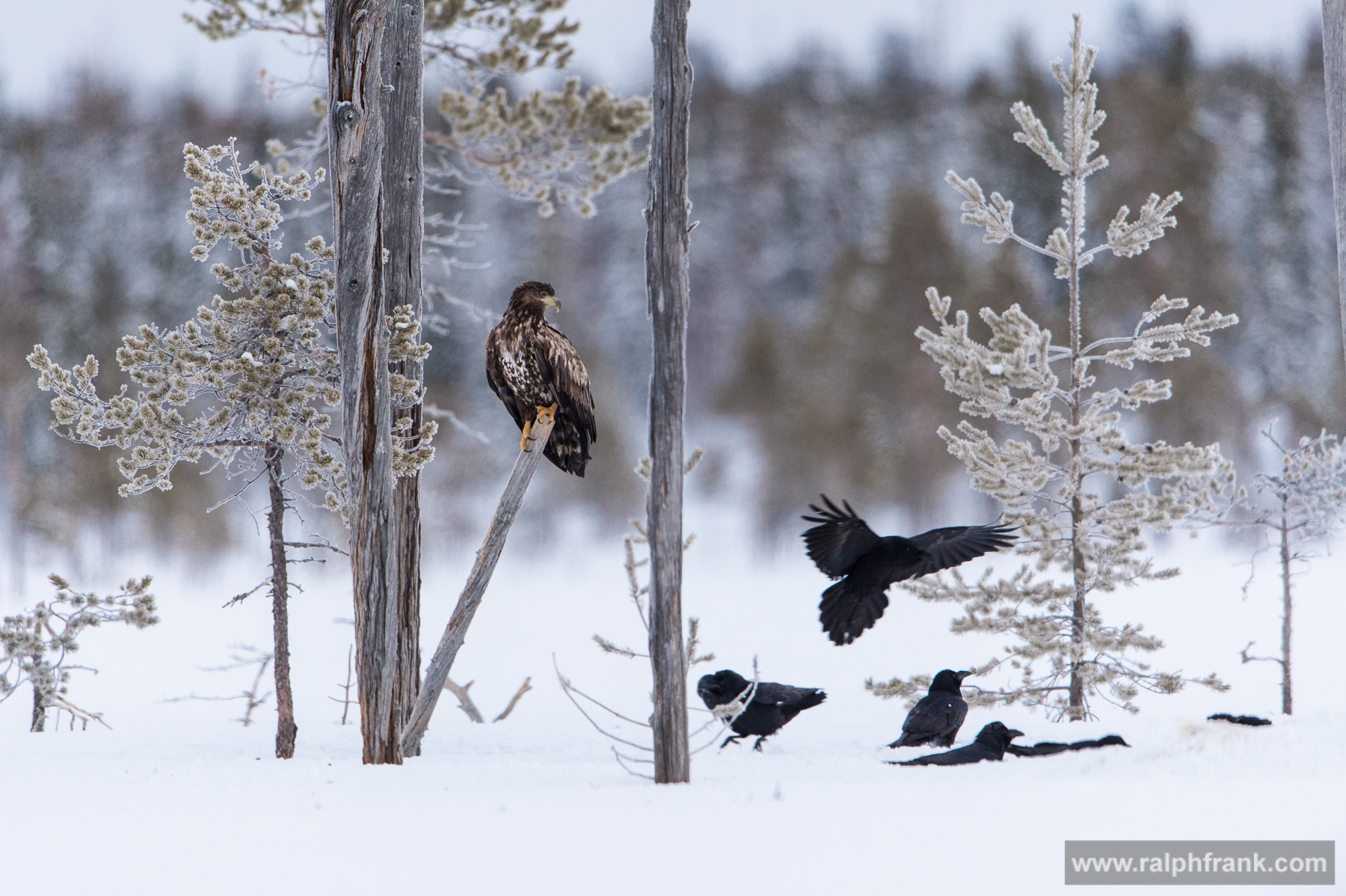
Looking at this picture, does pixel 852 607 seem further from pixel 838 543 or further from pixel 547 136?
pixel 547 136

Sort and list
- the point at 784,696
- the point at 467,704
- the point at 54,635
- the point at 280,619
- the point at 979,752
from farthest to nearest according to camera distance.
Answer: the point at 467,704
the point at 54,635
the point at 280,619
the point at 784,696
the point at 979,752

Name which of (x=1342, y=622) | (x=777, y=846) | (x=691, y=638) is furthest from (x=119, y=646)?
(x=1342, y=622)

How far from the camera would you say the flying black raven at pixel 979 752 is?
4965 mm

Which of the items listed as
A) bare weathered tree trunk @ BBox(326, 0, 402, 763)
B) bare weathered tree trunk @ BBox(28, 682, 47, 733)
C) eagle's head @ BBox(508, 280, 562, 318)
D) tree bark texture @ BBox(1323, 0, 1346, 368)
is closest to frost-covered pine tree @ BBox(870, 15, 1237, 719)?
tree bark texture @ BBox(1323, 0, 1346, 368)

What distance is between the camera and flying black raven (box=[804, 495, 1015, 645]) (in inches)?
199

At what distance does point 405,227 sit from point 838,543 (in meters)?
2.96

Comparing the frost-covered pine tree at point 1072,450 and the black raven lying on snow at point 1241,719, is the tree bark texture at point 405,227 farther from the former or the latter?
the black raven lying on snow at point 1241,719

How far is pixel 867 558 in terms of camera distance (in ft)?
16.9

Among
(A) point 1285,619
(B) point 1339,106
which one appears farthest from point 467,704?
(B) point 1339,106

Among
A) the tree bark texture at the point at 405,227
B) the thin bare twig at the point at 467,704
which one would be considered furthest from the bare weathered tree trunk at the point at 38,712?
the tree bark texture at the point at 405,227

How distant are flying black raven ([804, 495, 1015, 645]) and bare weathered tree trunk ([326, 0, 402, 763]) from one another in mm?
2136

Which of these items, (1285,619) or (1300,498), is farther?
(1300,498)

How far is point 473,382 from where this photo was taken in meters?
23.0

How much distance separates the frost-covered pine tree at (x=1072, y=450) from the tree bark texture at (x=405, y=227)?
3.39 m
